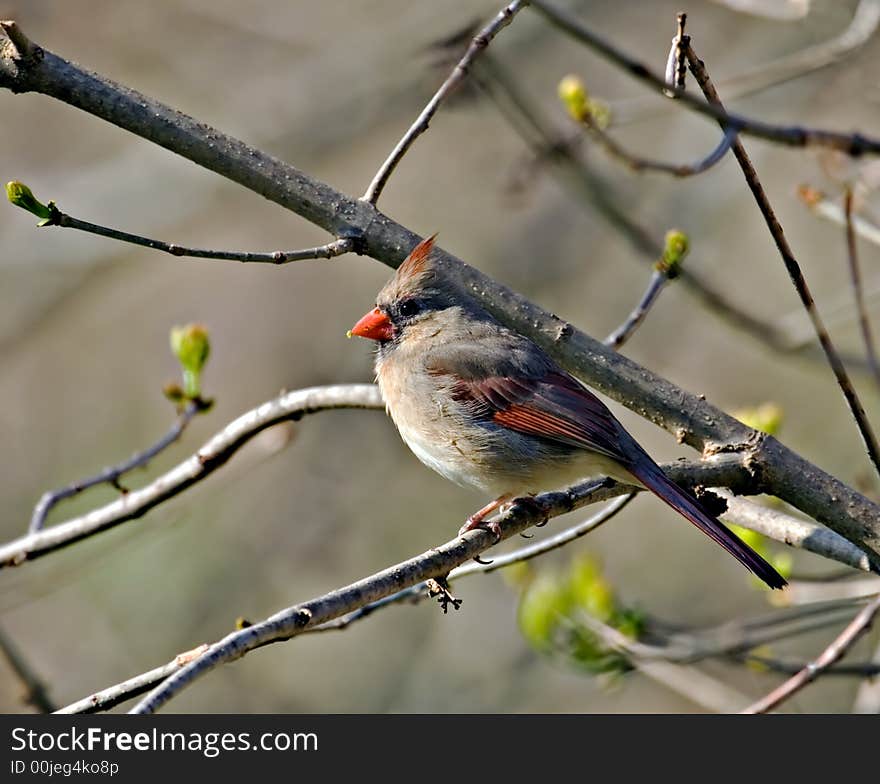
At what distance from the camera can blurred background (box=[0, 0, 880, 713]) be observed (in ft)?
18.5

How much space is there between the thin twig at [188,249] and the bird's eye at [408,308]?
1279mm

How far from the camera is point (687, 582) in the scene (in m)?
6.34

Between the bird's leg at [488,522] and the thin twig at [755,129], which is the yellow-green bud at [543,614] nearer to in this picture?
the bird's leg at [488,522]

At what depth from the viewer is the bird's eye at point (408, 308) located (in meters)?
3.83

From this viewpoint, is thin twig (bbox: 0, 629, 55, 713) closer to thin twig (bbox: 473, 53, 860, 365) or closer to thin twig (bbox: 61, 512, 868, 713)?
thin twig (bbox: 61, 512, 868, 713)

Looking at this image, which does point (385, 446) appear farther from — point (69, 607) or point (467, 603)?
point (69, 607)

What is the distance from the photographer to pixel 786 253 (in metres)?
2.34

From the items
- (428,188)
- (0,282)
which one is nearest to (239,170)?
(0,282)

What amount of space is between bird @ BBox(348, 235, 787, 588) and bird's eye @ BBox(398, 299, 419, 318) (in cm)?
1

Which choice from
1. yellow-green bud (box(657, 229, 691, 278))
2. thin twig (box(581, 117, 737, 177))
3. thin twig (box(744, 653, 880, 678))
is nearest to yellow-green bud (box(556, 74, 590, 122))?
thin twig (box(581, 117, 737, 177))

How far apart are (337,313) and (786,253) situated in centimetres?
497

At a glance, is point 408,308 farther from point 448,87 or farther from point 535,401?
point 448,87

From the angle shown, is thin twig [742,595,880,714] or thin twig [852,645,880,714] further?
thin twig [852,645,880,714]

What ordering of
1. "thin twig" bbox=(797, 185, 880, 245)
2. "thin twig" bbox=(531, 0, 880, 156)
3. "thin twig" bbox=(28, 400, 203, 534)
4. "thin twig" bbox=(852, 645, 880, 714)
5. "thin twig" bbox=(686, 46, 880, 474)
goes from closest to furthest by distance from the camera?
"thin twig" bbox=(531, 0, 880, 156) → "thin twig" bbox=(686, 46, 880, 474) → "thin twig" bbox=(28, 400, 203, 534) → "thin twig" bbox=(797, 185, 880, 245) → "thin twig" bbox=(852, 645, 880, 714)
